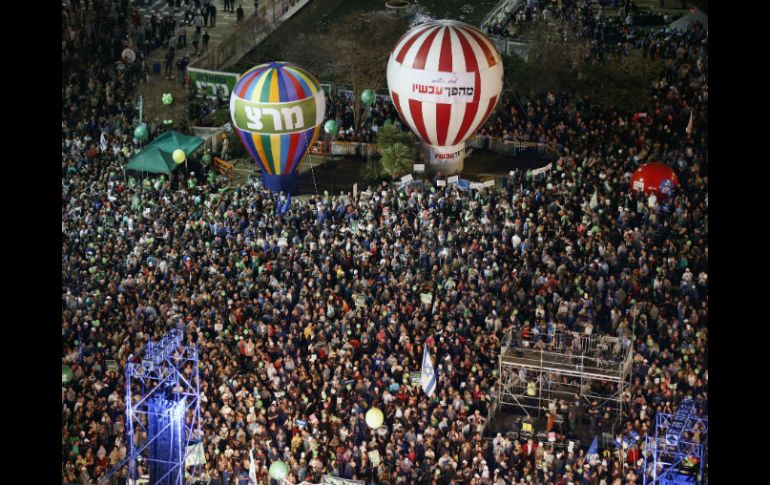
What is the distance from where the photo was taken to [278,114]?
180ft

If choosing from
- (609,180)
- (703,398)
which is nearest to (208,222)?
(609,180)

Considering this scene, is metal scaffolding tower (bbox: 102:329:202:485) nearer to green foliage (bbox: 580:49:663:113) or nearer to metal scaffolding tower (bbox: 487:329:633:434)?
metal scaffolding tower (bbox: 487:329:633:434)

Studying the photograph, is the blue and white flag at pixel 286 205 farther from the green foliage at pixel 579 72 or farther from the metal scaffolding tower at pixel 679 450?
the metal scaffolding tower at pixel 679 450

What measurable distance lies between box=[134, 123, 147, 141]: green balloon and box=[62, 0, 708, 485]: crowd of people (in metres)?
0.86

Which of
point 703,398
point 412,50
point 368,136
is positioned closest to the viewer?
point 703,398

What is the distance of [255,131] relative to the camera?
55438mm

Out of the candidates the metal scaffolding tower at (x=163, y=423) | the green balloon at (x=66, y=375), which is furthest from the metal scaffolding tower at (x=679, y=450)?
the green balloon at (x=66, y=375)

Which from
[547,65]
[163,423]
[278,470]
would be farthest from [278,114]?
[278,470]

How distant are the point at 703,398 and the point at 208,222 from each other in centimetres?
1703

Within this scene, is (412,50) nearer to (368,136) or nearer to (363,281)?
(368,136)

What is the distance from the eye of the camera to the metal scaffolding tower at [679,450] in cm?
4056

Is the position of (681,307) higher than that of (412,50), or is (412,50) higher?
(412,50)

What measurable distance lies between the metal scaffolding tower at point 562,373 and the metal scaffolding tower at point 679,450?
269 cm

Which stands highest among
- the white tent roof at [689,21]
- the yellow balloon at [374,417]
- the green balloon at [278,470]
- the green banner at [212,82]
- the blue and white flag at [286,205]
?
the white tent roof at [689,21]
